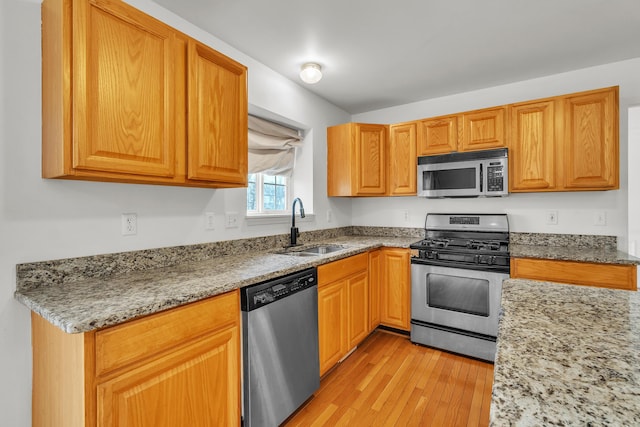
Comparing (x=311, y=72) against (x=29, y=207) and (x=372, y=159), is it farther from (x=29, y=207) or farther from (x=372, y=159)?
(x=29, y=207)

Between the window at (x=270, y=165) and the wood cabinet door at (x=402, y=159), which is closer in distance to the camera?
the window at (x=270, y=165)

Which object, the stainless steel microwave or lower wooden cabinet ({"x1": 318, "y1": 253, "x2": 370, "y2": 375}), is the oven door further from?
the stainless steel microwave

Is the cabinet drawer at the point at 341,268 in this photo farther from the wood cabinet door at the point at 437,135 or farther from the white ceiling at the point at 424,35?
the white ceiling at the point at 424,35

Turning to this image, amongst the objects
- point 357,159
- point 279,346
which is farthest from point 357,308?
point 357,159

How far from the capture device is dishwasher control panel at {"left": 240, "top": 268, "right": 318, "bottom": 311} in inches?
61.9

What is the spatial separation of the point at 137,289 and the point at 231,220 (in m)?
1.01

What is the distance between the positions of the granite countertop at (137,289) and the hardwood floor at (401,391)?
0.91 meters

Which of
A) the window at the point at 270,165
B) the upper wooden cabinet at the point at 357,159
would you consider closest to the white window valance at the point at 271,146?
the window at the point at 270,165

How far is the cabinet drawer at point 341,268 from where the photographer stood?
217 cm

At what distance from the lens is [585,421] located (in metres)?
0.47

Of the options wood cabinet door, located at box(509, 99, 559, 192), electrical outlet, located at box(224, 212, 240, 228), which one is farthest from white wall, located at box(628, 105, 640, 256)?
electrical outlet, located at box(224, 212, 240, 228)

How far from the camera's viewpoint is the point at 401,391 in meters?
2.14

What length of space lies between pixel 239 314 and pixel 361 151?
225 cm

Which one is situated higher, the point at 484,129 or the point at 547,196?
the point at 484,129
